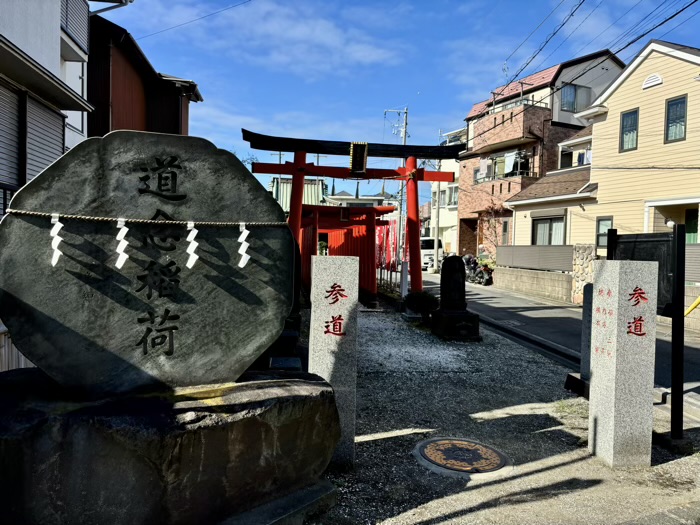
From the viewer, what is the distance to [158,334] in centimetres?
304

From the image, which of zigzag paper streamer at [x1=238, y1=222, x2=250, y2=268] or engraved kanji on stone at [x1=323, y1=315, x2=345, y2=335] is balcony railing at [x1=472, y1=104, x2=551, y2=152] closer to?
engraved kanji on stone at [x1=323, y1=315, x2=345, y2=335]

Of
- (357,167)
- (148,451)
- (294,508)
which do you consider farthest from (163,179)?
(357,167)

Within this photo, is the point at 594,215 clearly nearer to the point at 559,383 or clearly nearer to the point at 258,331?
the point at 559,383

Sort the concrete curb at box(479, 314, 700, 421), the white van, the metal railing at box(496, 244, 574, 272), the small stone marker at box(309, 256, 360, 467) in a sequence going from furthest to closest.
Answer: the white van
the metal railing at box(496, 244, 574, 272)
the concrete curb at box(479, 314, 700, 421)
the small stone marker at box(309, 256, 360, 467)

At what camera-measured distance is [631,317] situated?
4.41 metres

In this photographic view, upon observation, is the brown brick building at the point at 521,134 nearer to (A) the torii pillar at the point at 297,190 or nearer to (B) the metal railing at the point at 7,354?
(A) the torii pillar at the point at 297,190

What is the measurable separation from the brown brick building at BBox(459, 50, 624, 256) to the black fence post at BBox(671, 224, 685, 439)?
20.6 metres

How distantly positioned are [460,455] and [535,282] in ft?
54.3

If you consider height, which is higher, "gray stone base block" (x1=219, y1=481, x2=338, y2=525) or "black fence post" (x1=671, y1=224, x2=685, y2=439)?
"black fence post" (x1=671, y1=224, x2=685, y2=439)

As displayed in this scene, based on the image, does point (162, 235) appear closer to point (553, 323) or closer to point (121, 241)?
point (121, 241)

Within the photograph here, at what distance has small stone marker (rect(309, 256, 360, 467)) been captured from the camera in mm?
4125

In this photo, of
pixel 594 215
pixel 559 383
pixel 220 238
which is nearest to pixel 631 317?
pixel 559 383

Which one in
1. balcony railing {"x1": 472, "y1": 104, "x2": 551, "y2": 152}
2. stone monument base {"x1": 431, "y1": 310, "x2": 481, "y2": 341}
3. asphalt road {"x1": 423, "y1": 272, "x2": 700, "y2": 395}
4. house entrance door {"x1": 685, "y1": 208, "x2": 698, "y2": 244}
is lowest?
asphalt road {"x1": 423, "y1": 272, "x2": 700, "y2": 395}

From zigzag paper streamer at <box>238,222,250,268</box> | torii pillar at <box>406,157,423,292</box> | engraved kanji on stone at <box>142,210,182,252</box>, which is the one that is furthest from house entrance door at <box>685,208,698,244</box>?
engraved kanji on stone at <box>142,210,182,252</box>
